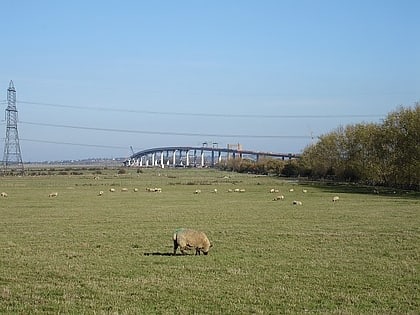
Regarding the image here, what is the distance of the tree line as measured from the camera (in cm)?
7531

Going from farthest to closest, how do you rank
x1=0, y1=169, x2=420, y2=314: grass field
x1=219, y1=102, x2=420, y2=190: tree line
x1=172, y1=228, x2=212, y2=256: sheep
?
x1=219, y1=102, x2=420, y2=190: tree line → x1=172, y1=228, x2=212, y2=256: sheep → x1=0, y1=169, x2=420, y2=314: grass field

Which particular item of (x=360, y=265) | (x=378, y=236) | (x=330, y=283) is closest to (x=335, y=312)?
(x=330, y=283)

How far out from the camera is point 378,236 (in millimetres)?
24969

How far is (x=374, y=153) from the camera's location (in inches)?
3561

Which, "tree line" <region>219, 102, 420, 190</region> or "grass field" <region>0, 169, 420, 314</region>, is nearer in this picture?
"grass field" <region>0, 169, 420, 314</region>

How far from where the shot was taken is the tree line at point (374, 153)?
247 feet

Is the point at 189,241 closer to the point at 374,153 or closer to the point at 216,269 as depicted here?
the point at 216,269

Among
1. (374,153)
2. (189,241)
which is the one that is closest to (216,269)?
(189,241)

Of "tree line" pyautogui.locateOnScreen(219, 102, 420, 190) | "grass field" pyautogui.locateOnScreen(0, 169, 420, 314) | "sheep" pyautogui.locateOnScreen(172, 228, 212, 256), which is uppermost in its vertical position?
"tree line" pyautogui.locateOnScreen(219, 102, 420, 190)

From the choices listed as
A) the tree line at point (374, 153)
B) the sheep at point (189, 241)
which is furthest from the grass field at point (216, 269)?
the tree line at point (374, 153)

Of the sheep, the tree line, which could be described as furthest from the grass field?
the tree line

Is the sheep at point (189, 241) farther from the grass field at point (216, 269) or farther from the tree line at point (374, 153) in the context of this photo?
the tree line at point (374, 153)

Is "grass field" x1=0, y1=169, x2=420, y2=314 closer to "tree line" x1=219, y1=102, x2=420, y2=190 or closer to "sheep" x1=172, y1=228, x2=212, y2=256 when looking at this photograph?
"sheep" x1=172, y1=228, x2=212, y2=256

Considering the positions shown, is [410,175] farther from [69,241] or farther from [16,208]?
[69,241]
